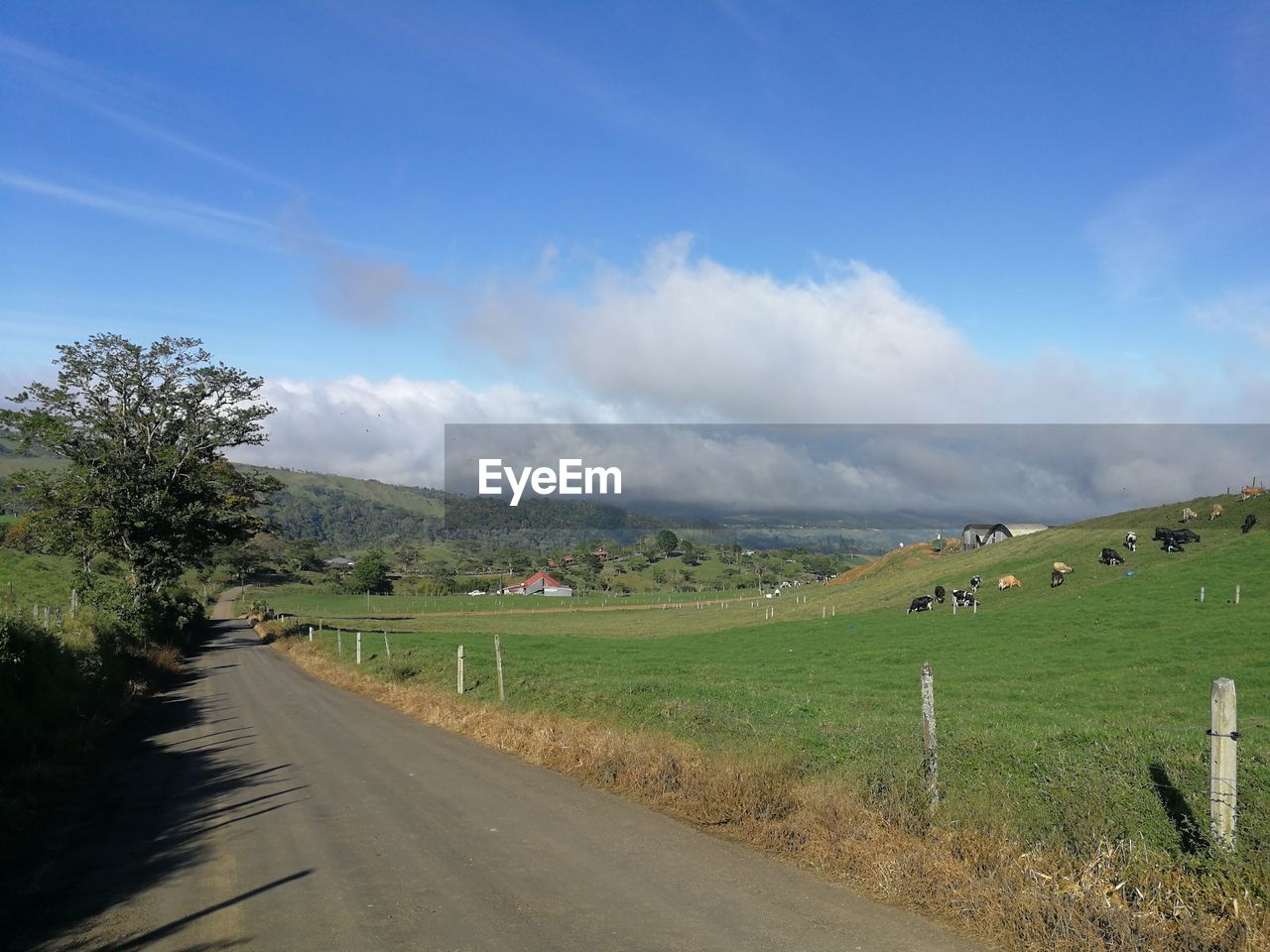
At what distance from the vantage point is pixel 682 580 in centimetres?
19125

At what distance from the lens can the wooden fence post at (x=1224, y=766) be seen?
7094 mm

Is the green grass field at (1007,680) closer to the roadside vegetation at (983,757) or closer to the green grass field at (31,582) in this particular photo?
the roadside vegetation at (983,757)

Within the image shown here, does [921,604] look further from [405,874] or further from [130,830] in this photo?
[405,874]

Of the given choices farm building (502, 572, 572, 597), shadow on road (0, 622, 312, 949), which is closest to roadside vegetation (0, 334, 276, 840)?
shadow on road (0, 622, 312, 949)

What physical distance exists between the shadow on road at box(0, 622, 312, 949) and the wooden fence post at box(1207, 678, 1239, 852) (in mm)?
8482

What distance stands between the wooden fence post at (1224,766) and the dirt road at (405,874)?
95.5 inches

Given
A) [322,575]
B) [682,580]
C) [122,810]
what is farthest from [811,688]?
[322,575]

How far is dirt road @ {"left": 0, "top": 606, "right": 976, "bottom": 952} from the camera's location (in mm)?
7105

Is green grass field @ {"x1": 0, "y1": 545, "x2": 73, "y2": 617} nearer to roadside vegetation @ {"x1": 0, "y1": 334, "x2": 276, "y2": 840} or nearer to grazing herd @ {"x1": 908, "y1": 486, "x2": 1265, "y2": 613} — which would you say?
roadside vegetation @ {"x1": 0, "y1": 334, "x2": 276, "y2": 840}

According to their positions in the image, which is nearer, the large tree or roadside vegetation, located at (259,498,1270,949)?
roadside vegetation, located at (259,498,1270,949)

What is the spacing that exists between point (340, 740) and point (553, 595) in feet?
482

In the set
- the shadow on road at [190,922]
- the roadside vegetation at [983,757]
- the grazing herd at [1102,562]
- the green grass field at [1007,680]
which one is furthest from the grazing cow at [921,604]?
the shadow on road at [190,922]

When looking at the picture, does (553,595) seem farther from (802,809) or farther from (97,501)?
(802,809)

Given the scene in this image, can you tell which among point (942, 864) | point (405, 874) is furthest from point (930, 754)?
point (405, 874)
